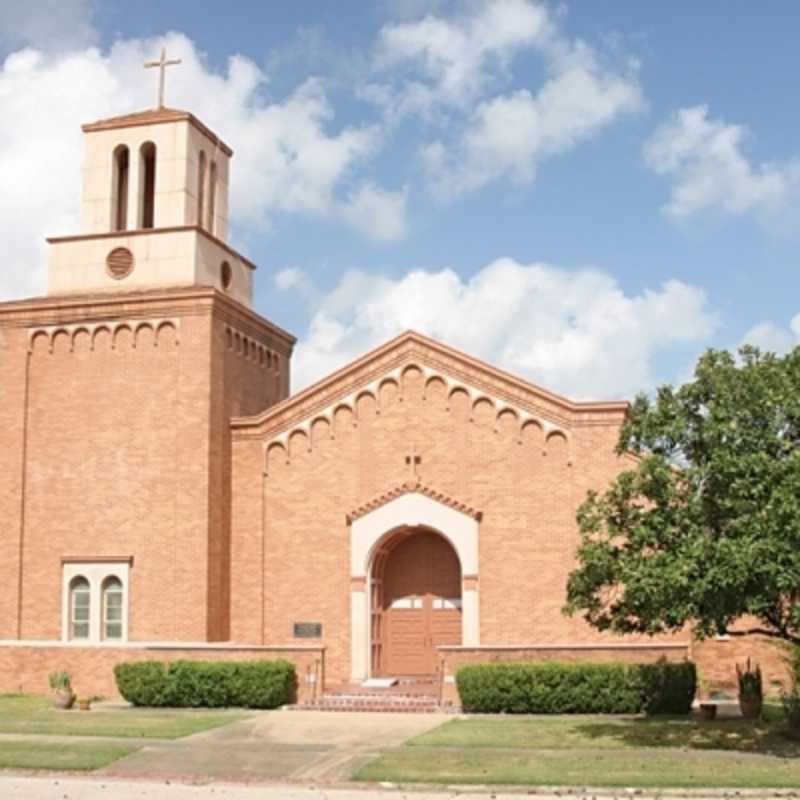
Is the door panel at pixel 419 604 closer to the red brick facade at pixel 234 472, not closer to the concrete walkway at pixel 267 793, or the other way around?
the red brick facade at pixel 234 472

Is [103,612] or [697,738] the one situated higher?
[103,612]

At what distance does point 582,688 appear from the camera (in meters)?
26.3

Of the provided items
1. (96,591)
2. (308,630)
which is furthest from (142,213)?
(308,630)

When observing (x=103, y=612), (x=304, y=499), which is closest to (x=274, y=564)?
(x=304, y=499)

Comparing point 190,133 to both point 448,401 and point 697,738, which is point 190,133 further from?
point 697,738

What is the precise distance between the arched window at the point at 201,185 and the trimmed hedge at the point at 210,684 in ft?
43.1

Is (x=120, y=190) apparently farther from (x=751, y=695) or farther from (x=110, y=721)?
(x=751, y=695)

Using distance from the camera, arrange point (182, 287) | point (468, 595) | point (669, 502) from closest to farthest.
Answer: point (669, 502) < point (468, 595) < point (182, 287)

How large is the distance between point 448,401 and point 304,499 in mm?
4754

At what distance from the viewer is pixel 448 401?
32531 mm

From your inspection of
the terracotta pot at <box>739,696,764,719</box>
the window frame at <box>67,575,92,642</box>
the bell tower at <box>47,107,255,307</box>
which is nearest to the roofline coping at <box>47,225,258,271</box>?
the bell tower at <box>47,107,255,307</box>

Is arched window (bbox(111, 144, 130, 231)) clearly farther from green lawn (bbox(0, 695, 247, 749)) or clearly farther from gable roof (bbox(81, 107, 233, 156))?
green lawn (bbox(0, 695, 247, 749))

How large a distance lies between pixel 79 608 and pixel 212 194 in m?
12.7

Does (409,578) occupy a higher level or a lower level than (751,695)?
higher
